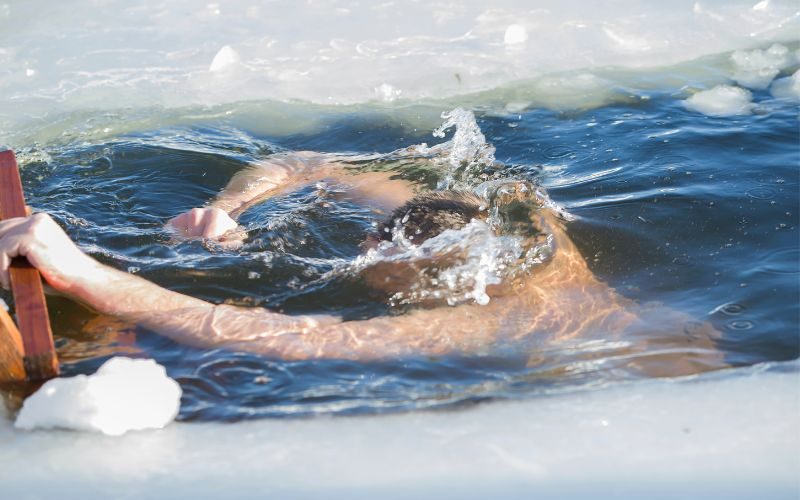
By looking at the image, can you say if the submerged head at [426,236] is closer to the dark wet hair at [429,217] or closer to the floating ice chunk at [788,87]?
the dark wet hair at [429,217]

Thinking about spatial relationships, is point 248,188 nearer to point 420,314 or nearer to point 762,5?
point 420,314

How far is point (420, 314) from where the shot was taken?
2762 mm

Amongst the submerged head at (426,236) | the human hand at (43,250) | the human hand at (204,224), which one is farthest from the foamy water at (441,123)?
the human hand at (43,250)

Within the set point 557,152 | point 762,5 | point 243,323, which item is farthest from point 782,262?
point 762,5

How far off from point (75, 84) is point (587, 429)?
→ 13.7 ft

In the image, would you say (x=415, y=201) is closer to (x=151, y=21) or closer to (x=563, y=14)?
(x=563, y=14)

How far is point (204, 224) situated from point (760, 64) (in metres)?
3.48

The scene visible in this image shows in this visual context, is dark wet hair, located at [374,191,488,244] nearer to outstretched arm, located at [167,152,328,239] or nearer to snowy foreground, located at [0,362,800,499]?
outstretched arm, located at [167,152,328,239]

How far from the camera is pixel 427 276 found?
9.65 feet

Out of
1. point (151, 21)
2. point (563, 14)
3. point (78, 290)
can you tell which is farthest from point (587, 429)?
point (151, 21)

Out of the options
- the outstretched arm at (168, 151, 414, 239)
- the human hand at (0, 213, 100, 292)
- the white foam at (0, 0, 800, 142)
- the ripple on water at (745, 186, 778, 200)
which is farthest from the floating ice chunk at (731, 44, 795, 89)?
the human hand at (0, 213, 100, 292)

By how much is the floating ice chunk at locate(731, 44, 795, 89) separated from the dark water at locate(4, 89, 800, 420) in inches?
7.9

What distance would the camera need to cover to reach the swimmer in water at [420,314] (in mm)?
2494

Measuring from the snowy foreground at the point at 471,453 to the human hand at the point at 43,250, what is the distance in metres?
0.46
